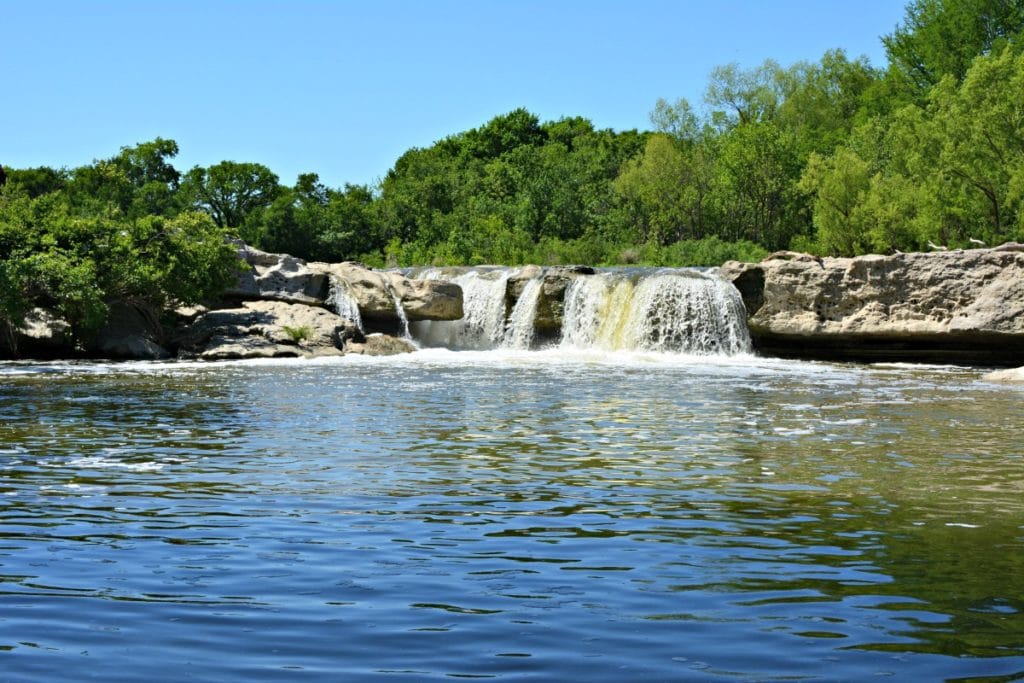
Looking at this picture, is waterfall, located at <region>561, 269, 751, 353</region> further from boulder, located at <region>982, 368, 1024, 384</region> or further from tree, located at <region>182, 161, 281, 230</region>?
tree, located at <region>182, 161, 281, 230</region>

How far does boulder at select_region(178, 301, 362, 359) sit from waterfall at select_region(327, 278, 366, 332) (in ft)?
3.75

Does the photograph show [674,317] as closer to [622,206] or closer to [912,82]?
[622,206]

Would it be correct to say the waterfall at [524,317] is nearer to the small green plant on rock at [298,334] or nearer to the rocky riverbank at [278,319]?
the rocky riverbank at [278,319]

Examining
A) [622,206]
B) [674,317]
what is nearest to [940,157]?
[674,317]

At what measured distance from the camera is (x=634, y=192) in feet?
212

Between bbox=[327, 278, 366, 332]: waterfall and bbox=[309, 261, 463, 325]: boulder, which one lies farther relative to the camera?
bbox=[309, 261, 463, 325]: boulder

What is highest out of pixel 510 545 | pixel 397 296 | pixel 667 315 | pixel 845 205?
pixel 845 205

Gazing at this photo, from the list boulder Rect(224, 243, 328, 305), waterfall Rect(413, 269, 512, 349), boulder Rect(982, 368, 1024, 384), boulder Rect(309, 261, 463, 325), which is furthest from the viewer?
waterfall Rect(413, 269, 512, 349)

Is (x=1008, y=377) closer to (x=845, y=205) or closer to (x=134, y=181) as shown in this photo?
(x=845, y=205)

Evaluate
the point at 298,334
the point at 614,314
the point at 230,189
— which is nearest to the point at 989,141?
the point at 614,314

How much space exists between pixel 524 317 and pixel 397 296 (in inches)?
150

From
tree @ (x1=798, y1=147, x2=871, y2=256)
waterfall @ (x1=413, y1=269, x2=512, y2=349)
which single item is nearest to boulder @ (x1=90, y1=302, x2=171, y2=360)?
waterfall @ (x1=413, y1=269, x2=512, y2=349)

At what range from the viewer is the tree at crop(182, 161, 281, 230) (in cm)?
7194

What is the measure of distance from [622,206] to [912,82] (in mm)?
16873
